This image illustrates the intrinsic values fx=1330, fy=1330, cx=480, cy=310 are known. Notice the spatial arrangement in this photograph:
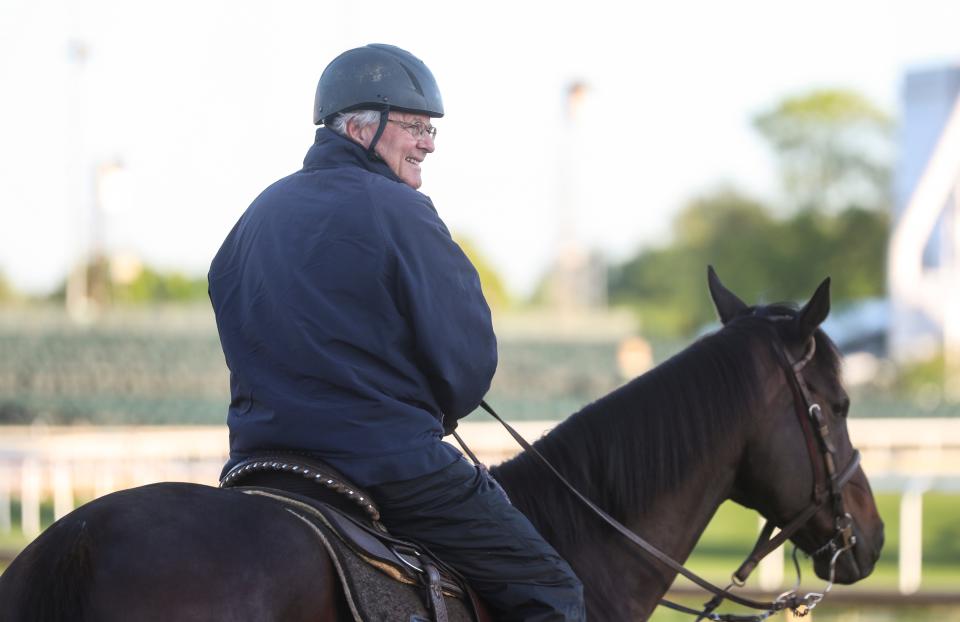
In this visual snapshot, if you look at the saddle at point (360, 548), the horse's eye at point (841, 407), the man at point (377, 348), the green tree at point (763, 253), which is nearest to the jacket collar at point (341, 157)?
the man at point (377, 348)

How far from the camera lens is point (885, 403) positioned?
23328 millimetres

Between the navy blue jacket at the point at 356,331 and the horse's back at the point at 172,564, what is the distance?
29 cm

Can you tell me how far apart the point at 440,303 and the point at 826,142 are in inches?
2369

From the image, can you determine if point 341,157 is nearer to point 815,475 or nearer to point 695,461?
point 695,461

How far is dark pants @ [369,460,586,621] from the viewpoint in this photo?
302 centimetres

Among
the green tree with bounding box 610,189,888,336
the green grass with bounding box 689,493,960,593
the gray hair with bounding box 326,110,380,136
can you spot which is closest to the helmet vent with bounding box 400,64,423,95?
the gray hair with bounding box 326,110,380,136

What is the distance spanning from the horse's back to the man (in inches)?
12.2

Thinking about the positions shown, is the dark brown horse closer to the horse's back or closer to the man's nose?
the horse's back

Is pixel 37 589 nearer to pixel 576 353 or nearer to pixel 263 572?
pixel 263 572

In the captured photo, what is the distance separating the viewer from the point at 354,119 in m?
3.21

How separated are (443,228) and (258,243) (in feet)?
1.41

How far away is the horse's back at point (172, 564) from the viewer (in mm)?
2436

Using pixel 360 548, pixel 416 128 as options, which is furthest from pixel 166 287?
pixel 360 548

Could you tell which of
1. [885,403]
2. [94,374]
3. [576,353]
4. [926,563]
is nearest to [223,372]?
[94,374]
